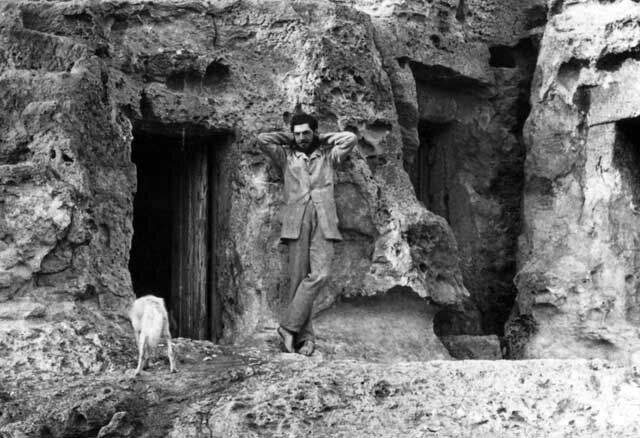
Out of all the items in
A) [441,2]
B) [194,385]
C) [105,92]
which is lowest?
[194,385]

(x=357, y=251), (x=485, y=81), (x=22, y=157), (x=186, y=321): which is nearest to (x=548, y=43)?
(x=485, y=81)

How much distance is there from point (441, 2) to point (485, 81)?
901 mm

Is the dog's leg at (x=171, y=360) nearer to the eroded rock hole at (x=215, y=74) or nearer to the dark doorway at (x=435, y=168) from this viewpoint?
the eroded rock hole at (x=215, y=74)

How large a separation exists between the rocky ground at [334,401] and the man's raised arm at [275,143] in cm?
235

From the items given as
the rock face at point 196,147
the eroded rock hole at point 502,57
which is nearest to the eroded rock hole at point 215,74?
the rock face at point 196,147

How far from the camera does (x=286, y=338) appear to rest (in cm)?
1347

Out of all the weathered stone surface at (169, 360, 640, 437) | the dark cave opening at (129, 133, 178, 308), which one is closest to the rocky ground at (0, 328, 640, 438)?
the weathered stone surface at (169, 360, 640, 437)

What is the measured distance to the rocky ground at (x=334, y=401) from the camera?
11.1 meters

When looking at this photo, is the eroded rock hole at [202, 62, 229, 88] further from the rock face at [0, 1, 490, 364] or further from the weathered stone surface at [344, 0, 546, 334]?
the weathered stone surface at [344, 0, 546, 334]

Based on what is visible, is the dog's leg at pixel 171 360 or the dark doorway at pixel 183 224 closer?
the dog's leg at pixel 171 360

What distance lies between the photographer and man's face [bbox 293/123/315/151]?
1355 cm

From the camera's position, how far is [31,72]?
13242 mm

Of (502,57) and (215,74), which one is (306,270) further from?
(502,57)

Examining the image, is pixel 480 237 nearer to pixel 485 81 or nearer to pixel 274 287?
pixel 485 81
